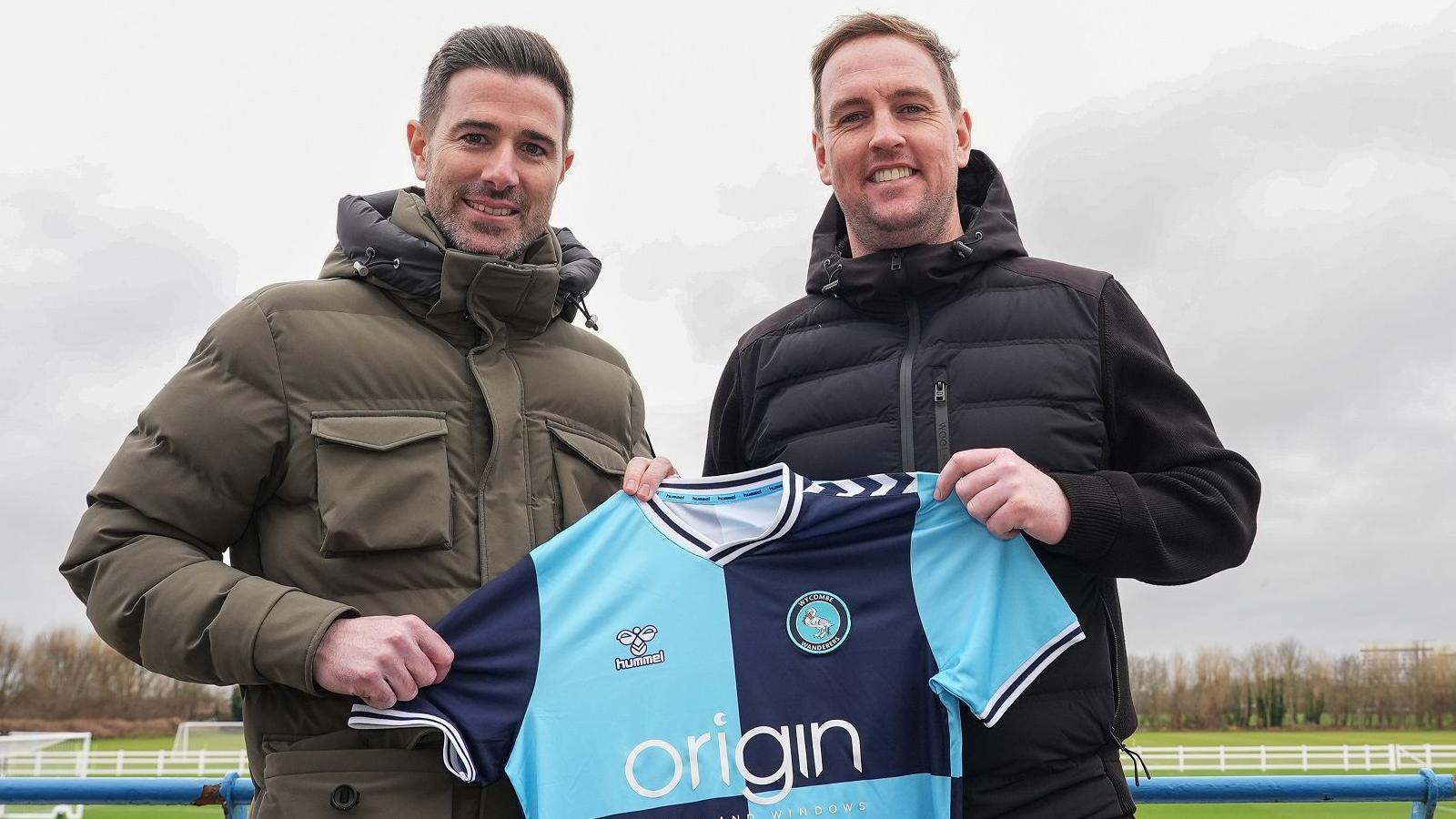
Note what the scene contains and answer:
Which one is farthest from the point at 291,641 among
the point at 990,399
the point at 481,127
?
the point at 990,399

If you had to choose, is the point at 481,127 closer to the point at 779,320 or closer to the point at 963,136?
the point at 779,320

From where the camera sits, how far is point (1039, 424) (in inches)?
84.7

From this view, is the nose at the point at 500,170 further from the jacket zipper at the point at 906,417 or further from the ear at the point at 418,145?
the jacket zipper at the point at 906,417

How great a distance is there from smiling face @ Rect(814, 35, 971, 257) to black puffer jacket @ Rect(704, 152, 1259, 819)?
0.10m

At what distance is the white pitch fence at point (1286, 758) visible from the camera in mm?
28938

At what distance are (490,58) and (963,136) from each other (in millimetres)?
1252

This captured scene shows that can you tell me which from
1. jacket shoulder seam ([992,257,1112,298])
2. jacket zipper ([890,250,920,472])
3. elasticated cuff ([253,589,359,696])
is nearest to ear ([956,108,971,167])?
jacket shoulder seam ([992,257,1112,298])

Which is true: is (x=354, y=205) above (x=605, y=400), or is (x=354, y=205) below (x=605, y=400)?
above

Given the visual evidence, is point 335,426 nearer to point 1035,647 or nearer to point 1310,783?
point 1035,647

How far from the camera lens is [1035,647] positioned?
2020mm

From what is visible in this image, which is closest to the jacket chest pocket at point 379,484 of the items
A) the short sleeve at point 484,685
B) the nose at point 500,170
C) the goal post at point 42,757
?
the short sleeve at point 484,685

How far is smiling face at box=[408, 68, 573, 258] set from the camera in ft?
7.90

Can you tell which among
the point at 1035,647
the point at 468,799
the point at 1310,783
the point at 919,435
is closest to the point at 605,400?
the point at 919,435

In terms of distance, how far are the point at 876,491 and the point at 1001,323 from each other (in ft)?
1.57
